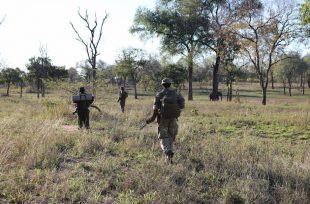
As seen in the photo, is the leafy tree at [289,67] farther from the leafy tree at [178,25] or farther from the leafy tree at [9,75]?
the leafy tree at [9,75]

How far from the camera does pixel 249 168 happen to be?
690 centimetres

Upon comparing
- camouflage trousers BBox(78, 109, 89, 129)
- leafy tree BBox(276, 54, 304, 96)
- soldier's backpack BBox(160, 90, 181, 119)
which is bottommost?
camouflage trousers BBox(78, 109, 89, 129)

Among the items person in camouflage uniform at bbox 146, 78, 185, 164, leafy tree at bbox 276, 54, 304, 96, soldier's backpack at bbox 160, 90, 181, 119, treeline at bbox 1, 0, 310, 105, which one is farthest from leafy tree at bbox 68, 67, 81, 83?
leafy tree at bbox 276, 54, 304, 96

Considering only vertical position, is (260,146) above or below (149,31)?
below

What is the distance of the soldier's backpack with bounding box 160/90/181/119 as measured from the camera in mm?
7406

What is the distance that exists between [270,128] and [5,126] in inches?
379

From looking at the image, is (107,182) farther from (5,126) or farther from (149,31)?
(149,31)

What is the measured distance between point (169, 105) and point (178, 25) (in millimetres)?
33198

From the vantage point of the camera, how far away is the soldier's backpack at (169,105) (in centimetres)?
741

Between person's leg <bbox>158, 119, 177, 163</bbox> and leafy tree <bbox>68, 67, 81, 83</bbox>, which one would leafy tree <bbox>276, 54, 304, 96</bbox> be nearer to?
leafy tree <bbox>68, 67, 81, 83</bbox>

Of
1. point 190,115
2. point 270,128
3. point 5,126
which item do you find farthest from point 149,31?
point 5,126

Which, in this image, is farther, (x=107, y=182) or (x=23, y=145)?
(x=23, y=145)

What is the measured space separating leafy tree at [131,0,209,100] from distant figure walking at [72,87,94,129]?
94.6 feet

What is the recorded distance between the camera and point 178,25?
129 ft
